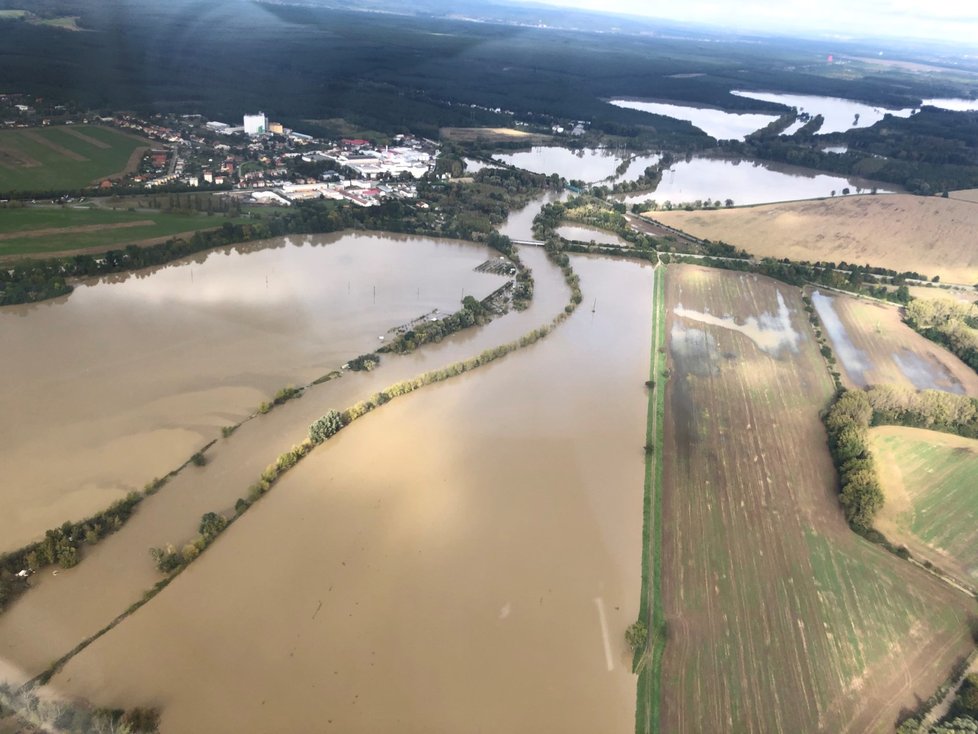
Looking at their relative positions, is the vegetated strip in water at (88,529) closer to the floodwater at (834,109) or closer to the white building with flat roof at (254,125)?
the white building with flat roof at (254,125)

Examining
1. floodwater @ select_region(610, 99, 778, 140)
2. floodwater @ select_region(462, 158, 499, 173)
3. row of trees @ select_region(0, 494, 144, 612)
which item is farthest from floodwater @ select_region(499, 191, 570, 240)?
floodwater @ select_region(610, 99, 778, 140)

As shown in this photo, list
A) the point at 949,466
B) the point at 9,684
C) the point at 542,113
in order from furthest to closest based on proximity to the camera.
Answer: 1. the point at 542,113
2. the point at 949,466
3. the point at 9,684

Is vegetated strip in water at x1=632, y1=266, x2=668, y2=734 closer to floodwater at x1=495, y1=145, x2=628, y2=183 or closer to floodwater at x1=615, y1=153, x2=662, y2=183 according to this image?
floodwater at x1=495, y1=145, x2=628, y2=183

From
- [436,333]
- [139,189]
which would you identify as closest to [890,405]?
[436,333]

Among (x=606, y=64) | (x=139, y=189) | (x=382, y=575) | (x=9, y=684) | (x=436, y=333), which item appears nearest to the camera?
(x=9, y=684)

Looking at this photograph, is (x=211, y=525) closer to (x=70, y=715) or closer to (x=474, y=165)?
(x=70, y=715)

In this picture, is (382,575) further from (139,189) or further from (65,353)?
(139,189)
